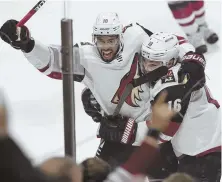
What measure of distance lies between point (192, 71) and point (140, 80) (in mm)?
147

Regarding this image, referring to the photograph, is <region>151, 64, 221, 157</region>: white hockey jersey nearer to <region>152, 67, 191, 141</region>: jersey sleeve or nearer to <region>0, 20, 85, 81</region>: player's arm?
<region>152, 67, 191, 141</region>: jersey sleeve

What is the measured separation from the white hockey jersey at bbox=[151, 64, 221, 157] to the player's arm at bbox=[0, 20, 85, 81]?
0.67 feet

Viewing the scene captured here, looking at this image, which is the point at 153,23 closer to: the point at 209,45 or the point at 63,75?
the point at 209,45

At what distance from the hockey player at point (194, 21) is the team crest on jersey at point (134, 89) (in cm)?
76

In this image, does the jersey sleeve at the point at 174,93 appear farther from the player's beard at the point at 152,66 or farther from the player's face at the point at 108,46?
the player's face at the point at 108,46

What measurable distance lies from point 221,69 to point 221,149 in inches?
27.7

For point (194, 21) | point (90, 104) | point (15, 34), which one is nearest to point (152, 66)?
point (90, 104)

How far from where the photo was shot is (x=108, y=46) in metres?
1.67

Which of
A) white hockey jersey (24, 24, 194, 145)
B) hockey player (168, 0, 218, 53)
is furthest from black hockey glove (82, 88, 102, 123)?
hockey player (168, 0, 218, 53)

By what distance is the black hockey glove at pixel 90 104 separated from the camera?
178 centimetres

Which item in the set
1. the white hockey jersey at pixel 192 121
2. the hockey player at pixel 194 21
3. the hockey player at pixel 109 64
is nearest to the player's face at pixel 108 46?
the hockey player at pixel 109 64

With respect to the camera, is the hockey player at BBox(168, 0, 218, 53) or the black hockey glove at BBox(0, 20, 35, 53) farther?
the hockey player at BBox(168, 0, 218, 53)

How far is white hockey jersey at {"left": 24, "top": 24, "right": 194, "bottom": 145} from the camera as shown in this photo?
167 cm

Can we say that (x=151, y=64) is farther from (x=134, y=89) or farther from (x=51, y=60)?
(x=51, y=60)
